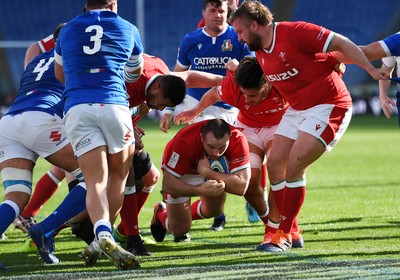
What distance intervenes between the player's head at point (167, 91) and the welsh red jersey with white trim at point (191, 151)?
67cm

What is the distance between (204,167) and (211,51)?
8.15ft

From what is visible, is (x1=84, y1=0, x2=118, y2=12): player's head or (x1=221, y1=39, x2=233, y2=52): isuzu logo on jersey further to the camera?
(x1=221, y1=39, x2=233, y2=52): isuzu logo on jersey

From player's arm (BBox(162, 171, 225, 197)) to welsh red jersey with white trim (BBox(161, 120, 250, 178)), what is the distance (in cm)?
8

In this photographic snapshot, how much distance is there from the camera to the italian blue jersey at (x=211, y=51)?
8.52 meters

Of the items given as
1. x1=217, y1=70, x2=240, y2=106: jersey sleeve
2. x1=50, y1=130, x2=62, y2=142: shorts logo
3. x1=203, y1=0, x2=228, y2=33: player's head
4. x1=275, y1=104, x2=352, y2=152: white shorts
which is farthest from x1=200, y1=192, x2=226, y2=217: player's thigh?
x1=203, y1=0, x2=228, y2=33: player's head

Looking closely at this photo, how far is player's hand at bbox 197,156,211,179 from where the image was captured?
6414 mm

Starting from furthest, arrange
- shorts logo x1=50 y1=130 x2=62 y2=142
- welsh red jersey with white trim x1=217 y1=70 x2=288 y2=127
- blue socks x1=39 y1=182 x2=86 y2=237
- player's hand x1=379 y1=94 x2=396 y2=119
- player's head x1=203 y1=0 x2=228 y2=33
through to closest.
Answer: player's head x1=203 y1=0 x2=228 y2=33 → welsh red jersey with white trim x1=217 y1=70 x2=288 y2=127 → player's hand x1=379 y1=94 x2=396 y2=119 → shorts logo x1=50 y1=130 x2=62 y2=142 → blue socks x1=39 y1=182 x2=86 y2=237

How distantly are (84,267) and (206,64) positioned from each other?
146 inches

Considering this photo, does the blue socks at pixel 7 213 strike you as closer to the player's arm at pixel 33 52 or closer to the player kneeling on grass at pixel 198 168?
the player kneeling on grass at pixel 198 168

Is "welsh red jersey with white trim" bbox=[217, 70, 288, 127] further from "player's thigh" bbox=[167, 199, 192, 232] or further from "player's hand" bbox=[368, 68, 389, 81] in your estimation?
"player's hand" bbox=[368, 68, 389, 81]

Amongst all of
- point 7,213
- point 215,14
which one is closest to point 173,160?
point 7,213

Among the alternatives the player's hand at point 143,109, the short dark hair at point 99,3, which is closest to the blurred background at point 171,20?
the player's hand at point 143,109

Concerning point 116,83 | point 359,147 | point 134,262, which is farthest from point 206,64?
point 359,147

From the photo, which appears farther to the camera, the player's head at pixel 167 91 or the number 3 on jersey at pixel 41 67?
the number 3 on jersey at pixel 41 67
